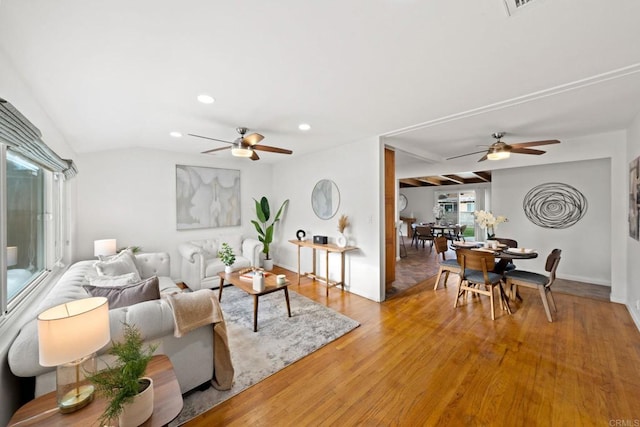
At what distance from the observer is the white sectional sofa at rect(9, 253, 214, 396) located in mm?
1254

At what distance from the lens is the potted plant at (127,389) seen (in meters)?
0.99

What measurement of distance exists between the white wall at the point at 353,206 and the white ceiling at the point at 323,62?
3.36 feet

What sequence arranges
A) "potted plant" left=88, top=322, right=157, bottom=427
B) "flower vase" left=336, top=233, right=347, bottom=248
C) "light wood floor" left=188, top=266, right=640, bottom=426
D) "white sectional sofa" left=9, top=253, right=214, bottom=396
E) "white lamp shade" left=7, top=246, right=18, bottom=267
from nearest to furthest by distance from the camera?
"potted plant" left=88, top=322, right=157, bottom=427
"white sectional sofa" left=9, top=253, right=214, bottom=396
"light wood floor" left=188, top=266, right=640, bottom=426
"white lamp shade" left=7, top=246, right=18, bottom=267
"flower vase" left=336, top=233, right=347, bottom=248

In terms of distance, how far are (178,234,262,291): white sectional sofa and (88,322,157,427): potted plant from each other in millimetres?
3102

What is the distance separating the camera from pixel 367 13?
4.50ft

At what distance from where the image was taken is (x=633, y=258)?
10.4 feet

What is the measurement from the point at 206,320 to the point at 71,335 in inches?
32.2

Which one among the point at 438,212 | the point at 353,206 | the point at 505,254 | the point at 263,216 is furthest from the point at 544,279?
the point at 438,212

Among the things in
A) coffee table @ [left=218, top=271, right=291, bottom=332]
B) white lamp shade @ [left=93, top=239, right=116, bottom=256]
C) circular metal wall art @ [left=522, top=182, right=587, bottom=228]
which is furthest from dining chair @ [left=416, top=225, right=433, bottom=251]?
white lamp shade @ [left=93, top=239, right=116, bottom=256]

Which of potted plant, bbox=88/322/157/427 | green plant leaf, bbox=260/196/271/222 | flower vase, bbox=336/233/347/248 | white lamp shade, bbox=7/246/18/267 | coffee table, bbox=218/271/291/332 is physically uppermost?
green plant leaf, bbox=260/196/271/222

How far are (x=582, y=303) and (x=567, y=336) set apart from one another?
1.40m

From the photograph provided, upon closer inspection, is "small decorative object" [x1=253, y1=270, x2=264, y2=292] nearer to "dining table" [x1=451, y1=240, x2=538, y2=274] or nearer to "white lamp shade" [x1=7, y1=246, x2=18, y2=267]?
"white lamp shade" [x1=7, y1=246, x2=18, y2=267]

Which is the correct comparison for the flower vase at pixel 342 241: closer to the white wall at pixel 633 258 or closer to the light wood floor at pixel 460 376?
the light wood floor at pixel 460 376

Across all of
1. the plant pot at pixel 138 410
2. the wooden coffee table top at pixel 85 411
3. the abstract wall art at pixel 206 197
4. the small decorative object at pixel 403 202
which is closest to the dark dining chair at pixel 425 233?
the small decorative object at pixel 403 202
